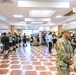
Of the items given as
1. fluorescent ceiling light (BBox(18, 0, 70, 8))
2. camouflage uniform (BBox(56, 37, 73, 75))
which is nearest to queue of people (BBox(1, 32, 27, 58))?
fluorescent ceiling light (BBox(18, 0, 70, 8))

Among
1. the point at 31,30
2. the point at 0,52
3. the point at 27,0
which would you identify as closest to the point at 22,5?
the point at 27,0

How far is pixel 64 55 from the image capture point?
2.46 m

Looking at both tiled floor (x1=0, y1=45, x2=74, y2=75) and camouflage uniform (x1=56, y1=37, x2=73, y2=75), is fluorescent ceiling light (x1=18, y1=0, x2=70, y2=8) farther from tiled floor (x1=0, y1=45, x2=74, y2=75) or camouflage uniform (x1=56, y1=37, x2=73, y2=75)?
camouflage uniform (x1=56, y1=37, x2=73, y2=75)

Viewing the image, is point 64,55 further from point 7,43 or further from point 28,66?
point 7,43

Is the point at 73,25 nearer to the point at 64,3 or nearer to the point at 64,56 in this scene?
the point at 64,3

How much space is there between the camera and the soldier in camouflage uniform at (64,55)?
97.5 inches

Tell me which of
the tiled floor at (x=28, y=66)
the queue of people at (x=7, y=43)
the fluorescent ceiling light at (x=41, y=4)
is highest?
the fluorescent ceiling light at (x=41, y=4)

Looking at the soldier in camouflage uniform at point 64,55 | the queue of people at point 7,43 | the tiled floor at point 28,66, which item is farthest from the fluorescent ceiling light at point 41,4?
the soldier in camouflage uniform at point 64,55

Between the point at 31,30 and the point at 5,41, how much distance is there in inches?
818

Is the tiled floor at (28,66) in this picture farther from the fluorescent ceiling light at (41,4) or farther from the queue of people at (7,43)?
the fluorescent ceiling light at (41,4)

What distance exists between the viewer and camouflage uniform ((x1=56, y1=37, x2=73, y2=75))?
8.13 ft

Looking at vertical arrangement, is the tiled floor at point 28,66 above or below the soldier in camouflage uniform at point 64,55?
below

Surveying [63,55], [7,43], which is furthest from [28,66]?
[63,55]

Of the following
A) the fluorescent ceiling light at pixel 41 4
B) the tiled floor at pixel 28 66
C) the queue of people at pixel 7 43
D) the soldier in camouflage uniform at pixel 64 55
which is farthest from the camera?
the queue of people at pixel 7 43
